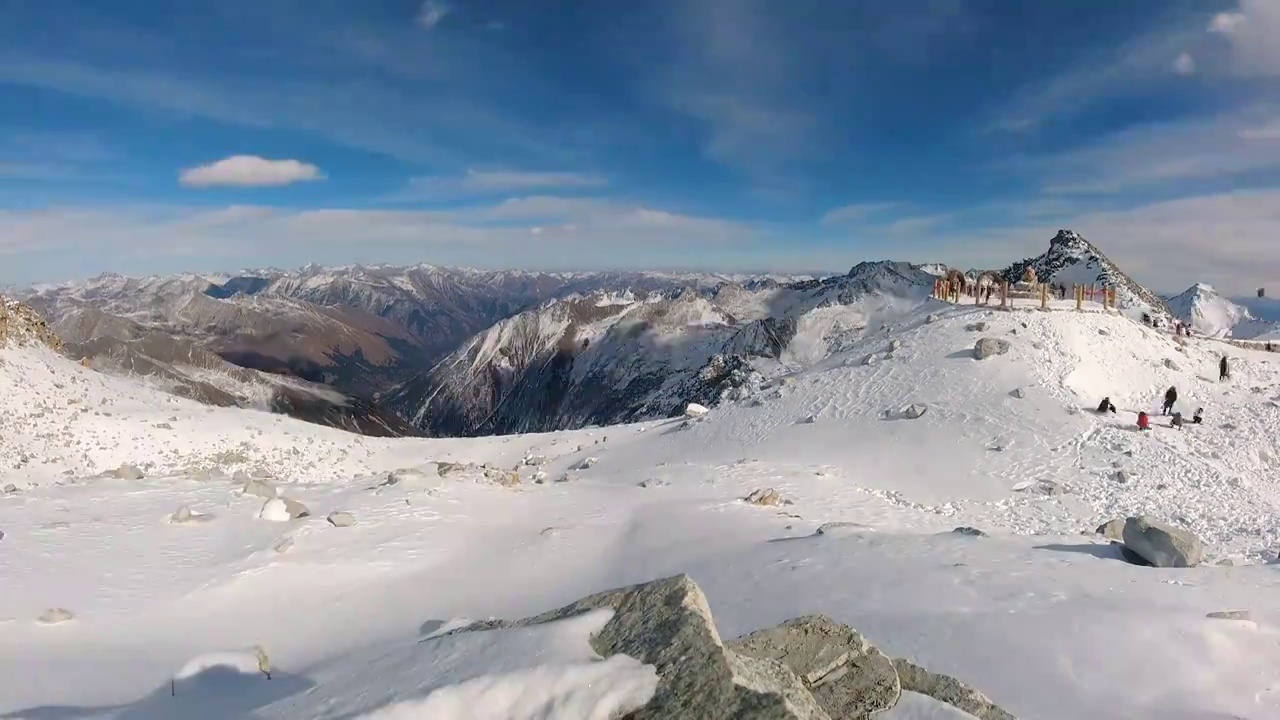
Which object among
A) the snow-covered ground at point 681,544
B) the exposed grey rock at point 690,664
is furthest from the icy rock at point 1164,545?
the exposed grey rock at point 690,664

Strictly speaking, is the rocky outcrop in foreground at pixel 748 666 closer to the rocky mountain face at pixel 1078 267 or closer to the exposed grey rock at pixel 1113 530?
the exposed grey rock at pixel 1113 530

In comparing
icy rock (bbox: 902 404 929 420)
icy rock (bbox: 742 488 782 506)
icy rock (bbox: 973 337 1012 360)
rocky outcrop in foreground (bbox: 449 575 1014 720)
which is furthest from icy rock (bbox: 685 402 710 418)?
rocky outcrop in foreground (bbox: 449 575 1014 720)

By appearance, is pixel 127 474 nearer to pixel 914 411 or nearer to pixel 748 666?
pixel 748 666

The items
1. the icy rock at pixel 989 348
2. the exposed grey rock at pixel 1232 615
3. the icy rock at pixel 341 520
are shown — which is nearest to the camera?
the exposed grey rock at pixel 1232 615

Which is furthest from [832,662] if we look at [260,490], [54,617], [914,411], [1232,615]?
[914,411]

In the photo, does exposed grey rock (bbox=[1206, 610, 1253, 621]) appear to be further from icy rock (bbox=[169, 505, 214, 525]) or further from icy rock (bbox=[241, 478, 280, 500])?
icy rock (bbox=[241, 478, 280, 500])

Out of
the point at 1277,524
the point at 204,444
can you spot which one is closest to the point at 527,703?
the point at 1277,524
